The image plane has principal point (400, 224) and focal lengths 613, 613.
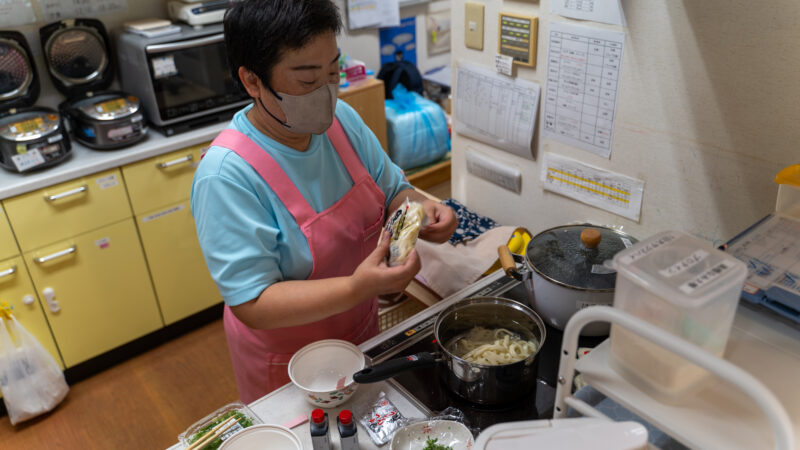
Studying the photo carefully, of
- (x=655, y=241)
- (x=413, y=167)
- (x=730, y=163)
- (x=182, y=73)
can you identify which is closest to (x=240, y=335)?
(x=655, y=241)

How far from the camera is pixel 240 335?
59.6 inches

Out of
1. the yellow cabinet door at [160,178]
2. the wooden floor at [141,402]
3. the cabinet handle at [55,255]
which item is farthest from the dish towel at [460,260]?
the cabinet handle at [55,255]

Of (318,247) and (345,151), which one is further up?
(345,151)

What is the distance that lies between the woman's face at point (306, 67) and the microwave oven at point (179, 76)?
5.34 feet

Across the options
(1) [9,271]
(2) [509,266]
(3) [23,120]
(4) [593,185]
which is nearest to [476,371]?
(2) [509,266]

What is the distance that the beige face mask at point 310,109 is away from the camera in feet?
4.10

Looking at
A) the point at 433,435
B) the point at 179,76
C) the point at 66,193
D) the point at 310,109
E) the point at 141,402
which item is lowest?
the point at 141,402

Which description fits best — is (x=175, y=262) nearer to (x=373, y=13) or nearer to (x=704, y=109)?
(x=373, y=13)

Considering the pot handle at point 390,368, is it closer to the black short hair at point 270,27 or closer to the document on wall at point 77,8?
the black short hair at point 270,27

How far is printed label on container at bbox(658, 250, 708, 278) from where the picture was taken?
2.59ft

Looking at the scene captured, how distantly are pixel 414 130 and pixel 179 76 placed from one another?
4.80 ft

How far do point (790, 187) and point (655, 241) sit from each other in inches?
24.5

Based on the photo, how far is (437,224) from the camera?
4.73ft

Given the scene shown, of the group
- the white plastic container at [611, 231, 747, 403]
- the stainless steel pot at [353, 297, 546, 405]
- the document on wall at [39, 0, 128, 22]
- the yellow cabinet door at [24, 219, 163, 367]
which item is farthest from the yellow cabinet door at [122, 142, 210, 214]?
the white plastic container at [611, 231, 747, 403]
